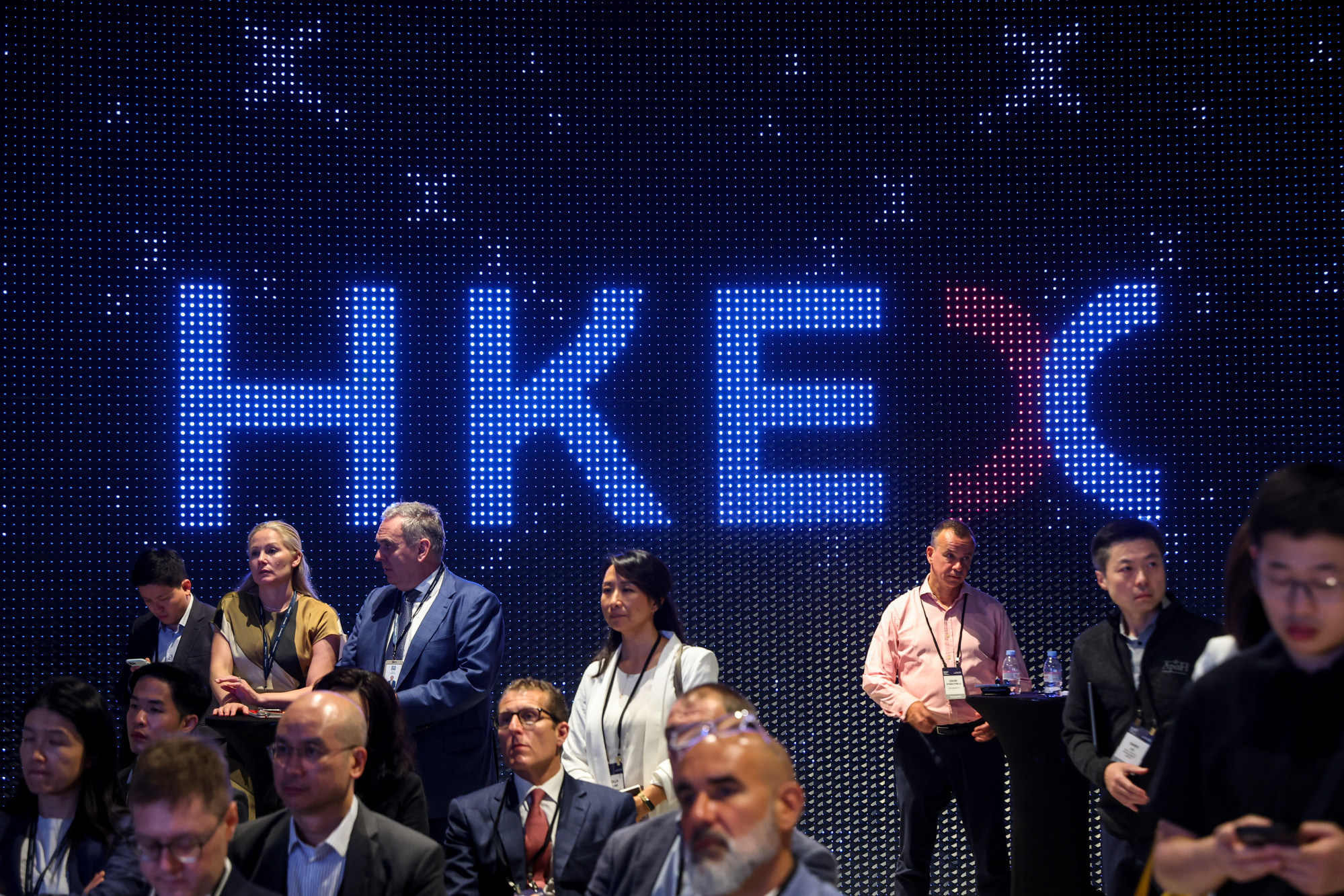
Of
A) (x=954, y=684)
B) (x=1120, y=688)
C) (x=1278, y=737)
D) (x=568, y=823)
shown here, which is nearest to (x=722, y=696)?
(x=568, y=823)

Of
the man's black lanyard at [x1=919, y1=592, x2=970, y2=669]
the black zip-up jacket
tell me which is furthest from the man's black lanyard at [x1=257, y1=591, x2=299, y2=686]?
the black zip-up jacket

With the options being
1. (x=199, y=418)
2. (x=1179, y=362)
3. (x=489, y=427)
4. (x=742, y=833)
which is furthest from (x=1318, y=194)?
(x=199, y=418)

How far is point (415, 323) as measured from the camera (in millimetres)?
6395

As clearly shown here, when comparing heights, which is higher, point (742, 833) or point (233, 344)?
point (233, 344)

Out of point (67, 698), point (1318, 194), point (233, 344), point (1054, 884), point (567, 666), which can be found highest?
point (1318, 194)

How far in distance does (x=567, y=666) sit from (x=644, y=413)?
152 centimetres

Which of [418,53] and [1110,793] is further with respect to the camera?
[418,53]

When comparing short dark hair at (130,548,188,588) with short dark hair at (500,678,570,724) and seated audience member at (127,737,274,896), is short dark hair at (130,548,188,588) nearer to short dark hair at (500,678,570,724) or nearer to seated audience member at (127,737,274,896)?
short dark hair at (500,678,570,724)

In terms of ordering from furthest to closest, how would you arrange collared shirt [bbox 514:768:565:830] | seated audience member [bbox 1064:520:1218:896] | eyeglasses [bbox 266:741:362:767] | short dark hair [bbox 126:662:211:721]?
short dark hair [bbox 126:662:211:721]
seated audience member [bbox 1064:520:1218:896]
collared shirt [bbox 514:768:565:830]
eyeglasses [bbox 266:741:362:767]

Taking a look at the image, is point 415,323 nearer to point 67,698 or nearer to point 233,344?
point 233,344

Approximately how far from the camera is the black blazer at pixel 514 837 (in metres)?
3.49

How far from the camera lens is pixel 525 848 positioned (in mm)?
3555

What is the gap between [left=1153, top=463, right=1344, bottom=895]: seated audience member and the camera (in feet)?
5.81

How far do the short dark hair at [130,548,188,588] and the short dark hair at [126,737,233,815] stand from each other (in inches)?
112
